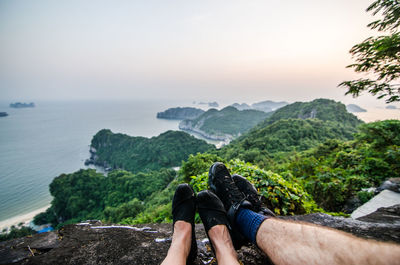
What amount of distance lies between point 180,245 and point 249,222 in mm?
686

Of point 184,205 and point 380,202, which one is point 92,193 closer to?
point 184,205

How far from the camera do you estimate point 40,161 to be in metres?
43.7

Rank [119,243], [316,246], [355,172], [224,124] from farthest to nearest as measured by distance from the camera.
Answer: [224,124] < [355,172] < [119,243] < [316,246]

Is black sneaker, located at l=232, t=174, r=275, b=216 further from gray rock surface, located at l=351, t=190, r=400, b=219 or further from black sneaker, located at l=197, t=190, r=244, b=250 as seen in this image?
gray rock surface, located at l=351, t=190, r=400, b=219

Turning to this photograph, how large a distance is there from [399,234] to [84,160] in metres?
66.5

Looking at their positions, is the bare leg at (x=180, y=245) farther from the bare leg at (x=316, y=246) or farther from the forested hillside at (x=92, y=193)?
the forested hillside at (x=92, y=193)

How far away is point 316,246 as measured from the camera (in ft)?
3.23

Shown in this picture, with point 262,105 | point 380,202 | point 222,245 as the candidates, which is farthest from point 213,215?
point 262,105

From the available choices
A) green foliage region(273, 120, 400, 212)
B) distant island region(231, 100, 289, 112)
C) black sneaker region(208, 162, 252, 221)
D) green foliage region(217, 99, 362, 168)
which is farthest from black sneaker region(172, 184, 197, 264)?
distant island region(231, 100, 289, 112)

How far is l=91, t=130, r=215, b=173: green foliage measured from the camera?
4500 centimetres

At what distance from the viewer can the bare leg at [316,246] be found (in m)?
0.80

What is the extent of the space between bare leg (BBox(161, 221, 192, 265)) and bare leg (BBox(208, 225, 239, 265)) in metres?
0.24

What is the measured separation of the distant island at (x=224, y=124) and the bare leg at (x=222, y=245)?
79.0 m

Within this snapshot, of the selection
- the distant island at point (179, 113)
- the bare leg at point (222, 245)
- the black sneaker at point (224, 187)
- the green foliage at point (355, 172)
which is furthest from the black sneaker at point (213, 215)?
the distant island at point (179, 113)
